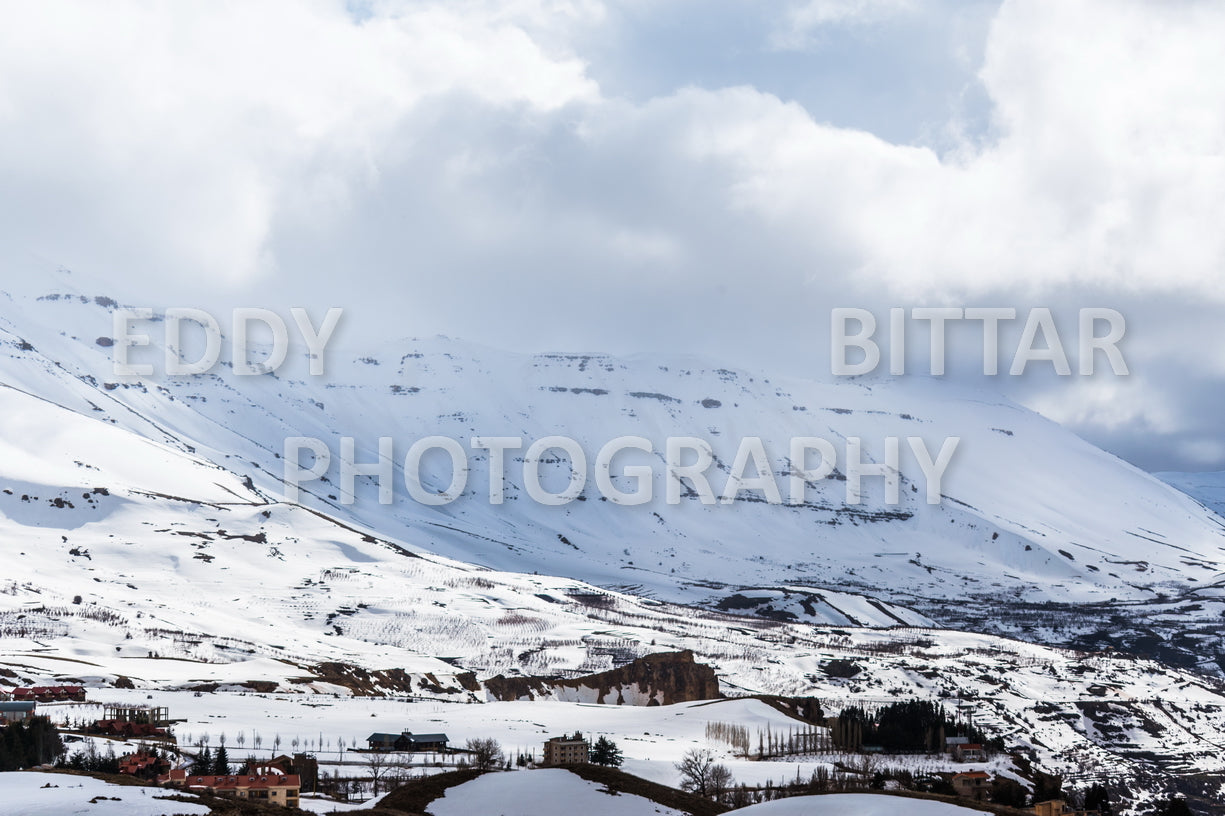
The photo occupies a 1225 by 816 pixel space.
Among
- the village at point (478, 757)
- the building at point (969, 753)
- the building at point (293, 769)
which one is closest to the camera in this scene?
the village at point (478, 757)

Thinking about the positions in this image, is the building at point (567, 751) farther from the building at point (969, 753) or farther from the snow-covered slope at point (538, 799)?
the building at point (969, 753)

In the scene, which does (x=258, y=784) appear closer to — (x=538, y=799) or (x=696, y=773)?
(x=538, y=799)

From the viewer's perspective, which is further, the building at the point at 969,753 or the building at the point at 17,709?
the building at the point at 969,753

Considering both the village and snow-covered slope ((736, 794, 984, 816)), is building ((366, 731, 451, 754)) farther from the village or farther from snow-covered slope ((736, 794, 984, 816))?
snow-covered slope ((736, 794, 984, 816))

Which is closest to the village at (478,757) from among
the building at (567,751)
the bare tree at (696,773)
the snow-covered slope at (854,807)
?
the building at (567,751)

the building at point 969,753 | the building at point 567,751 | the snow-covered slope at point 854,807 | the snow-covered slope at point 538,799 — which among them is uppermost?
the snow-covered slope at point 854,807

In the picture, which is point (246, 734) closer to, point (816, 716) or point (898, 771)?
point (898, 771)

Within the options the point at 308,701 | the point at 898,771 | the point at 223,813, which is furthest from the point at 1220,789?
the point at 223,813
